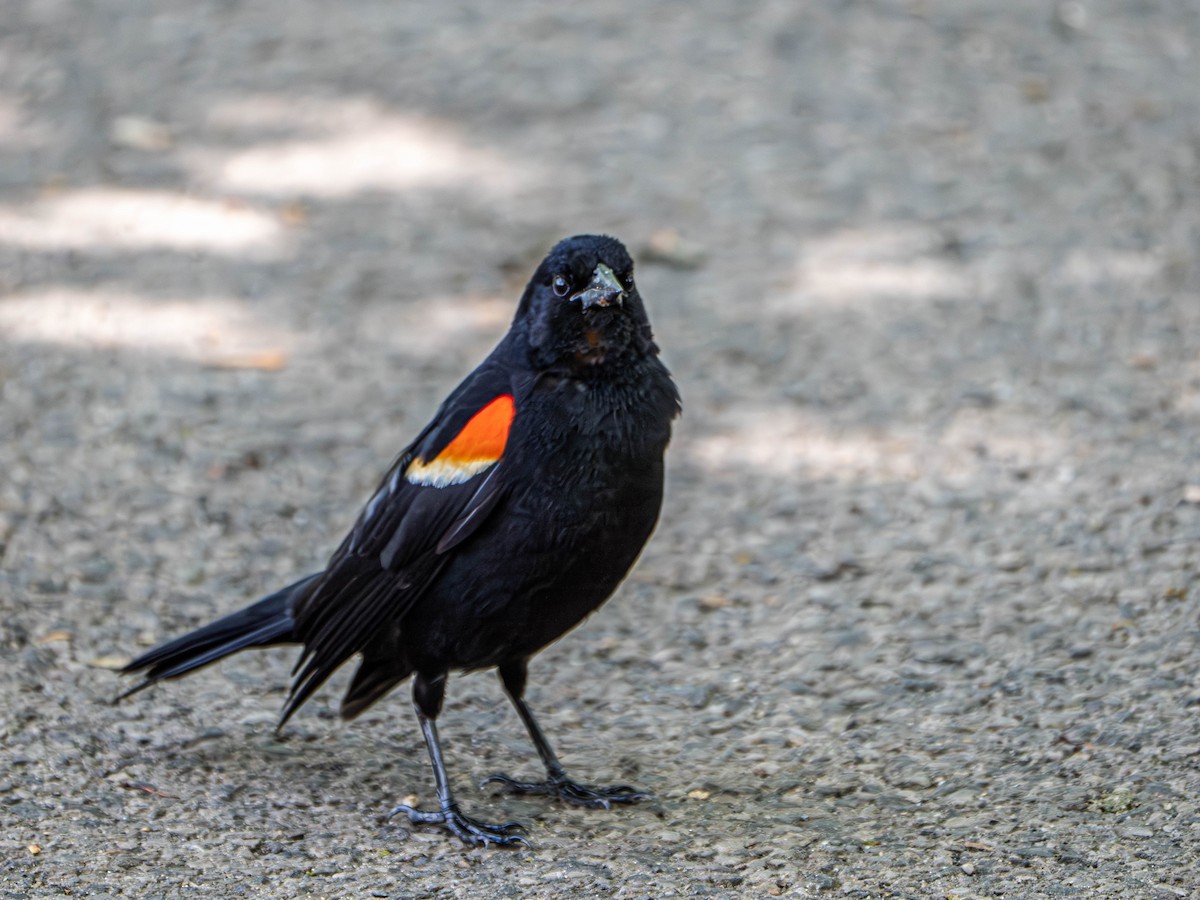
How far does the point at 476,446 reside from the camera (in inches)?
144

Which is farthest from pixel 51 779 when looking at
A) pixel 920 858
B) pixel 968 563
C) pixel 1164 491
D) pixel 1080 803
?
pixel 1164 491

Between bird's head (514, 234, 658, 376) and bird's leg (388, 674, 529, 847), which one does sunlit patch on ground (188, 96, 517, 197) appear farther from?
bird's leg (388, 674, 529, 847)

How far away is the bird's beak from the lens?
3.60 m

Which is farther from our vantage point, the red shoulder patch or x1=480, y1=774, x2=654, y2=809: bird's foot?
x1=480, y1=774, x2=654, y2=809: bird's foot

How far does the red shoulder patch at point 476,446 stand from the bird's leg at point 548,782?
22.3 inches

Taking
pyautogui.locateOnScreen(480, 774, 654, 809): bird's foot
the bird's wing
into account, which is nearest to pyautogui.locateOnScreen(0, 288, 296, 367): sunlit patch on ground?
the bird's wing

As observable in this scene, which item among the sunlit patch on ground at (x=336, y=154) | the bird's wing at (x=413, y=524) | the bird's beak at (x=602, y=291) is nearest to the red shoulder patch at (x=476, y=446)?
the bird's wing at (x=413, y=524)

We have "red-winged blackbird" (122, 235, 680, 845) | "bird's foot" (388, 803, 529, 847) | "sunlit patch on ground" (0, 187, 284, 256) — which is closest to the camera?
"red-winged blackbird" (122, 235, 680, 845)

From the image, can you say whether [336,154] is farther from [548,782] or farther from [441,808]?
[441,808]

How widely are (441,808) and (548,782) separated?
1.10ft

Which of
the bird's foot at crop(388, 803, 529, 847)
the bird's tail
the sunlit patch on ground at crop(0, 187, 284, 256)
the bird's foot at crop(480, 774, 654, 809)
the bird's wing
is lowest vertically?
the bird's foot at crop(480, 774, 654, 809)

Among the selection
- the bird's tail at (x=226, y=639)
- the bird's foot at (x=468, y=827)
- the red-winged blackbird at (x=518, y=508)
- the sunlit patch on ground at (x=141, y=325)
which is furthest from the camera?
the sunlit patch on ground at (x=141, y=325)

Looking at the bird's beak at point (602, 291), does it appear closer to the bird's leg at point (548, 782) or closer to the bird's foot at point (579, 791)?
the bird's leg at point (548, 782)

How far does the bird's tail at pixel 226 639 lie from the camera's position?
4.02m
